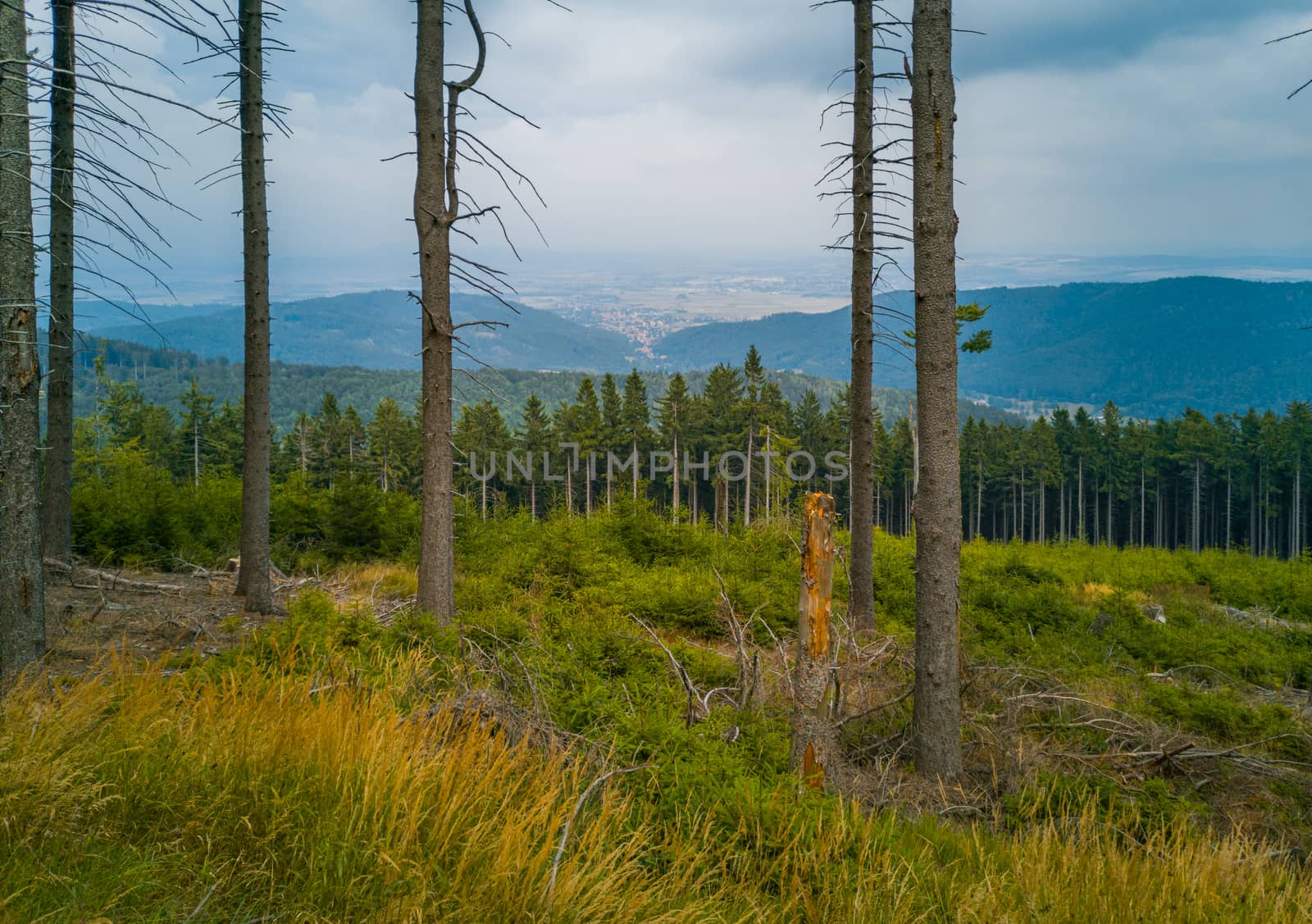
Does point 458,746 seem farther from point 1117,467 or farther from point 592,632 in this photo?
point 1117,467

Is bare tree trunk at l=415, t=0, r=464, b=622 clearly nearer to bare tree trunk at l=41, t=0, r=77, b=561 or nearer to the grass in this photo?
the grass

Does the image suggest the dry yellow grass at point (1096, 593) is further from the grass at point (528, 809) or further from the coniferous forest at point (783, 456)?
the coniferous forest at point (783, 456)

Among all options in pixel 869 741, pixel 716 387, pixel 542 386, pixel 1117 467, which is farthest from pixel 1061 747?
pixel 542 386

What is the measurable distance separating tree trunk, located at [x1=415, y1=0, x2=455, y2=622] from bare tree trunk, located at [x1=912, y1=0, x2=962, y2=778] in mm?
4262

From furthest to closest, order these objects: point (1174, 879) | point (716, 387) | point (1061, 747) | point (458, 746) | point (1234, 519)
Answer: point (1234, 519)
point (716, 387)
point (1061, 747)
point (458, 746)
point (1174, 879)

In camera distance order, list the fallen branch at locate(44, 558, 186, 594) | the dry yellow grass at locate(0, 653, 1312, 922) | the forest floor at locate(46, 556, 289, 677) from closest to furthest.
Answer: the dry yellow grass at locate(0, 653, 1312, 922)
the forest floor at locate(46, 556, 289, 677)
the fallen branch at locate(44, 558, 186, 594)

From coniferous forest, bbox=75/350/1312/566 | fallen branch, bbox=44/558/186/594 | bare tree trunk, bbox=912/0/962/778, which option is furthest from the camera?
coniferous forest, bbox=75/350/1312/566

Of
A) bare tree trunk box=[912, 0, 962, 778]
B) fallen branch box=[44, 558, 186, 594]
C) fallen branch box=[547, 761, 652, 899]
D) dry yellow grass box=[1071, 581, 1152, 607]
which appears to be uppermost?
bare tree trunk box=[912, 0, 962, 778]

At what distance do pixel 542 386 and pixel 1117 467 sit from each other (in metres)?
145

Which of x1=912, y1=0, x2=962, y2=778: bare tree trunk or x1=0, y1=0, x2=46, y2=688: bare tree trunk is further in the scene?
x1=912, y1=0, x2=962, y2=778: bare tree trunk

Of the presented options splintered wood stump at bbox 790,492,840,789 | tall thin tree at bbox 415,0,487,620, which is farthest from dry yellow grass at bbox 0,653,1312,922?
tall thin tree at bbox 415,0,487,620

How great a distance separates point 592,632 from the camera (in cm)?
707

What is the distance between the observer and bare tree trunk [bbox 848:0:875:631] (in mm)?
8648

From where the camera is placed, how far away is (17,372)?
3945mm
